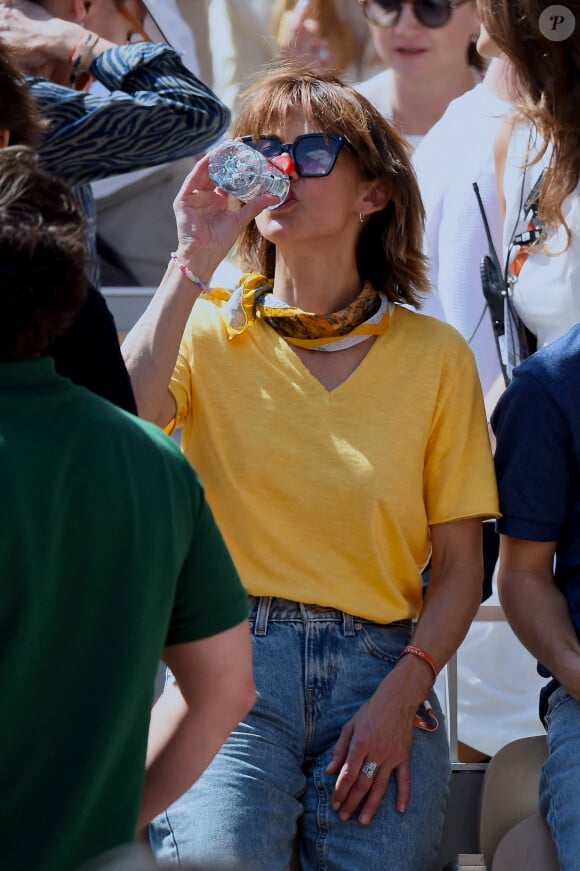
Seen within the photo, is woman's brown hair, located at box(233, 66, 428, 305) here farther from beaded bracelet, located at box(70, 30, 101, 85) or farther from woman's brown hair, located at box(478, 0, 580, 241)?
beaded bracelet, located at box(70, 30, 101, 85)

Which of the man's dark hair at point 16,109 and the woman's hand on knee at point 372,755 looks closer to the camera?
the man's dark hair at point 16,109

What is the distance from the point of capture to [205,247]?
232cm

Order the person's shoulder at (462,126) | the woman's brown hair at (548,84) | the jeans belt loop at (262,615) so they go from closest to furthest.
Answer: the jeans belt loop at (262,615) < the woman's brown hair at (548,84) < the person's shoulder at (462,126)

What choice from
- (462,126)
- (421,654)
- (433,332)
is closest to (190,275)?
(433,332)

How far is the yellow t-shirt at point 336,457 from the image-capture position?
2230 mm

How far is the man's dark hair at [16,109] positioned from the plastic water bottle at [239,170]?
0.42 metres

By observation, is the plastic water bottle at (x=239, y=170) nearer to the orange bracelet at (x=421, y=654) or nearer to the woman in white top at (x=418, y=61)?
the orange bracelet at (x=421, y=654)

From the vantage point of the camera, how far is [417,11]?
141 inches

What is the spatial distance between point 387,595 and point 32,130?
100cm

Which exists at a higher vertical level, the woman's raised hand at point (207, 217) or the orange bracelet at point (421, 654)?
the woman's raised hand at point (207, 217)

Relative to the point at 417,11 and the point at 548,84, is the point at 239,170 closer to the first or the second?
the point at 548,84

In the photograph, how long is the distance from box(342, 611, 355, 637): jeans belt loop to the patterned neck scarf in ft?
1.71

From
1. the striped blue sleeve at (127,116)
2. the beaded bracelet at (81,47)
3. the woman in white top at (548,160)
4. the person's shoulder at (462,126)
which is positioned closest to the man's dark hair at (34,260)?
the striped blue sleeve at (127,116)

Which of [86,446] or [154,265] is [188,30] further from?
[86,446]
